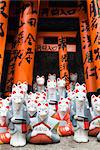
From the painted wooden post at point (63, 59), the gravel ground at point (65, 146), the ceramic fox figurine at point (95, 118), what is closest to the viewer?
the gravel ground at point (65, 146)

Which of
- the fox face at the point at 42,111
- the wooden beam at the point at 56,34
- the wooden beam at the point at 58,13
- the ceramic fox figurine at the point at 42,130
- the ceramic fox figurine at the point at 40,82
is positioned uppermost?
the wooden beam at the point at 58,13

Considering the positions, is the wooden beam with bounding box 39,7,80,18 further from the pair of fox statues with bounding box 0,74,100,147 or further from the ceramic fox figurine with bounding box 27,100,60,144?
the ceramic fox figurine with bounding box 27,100,60,144

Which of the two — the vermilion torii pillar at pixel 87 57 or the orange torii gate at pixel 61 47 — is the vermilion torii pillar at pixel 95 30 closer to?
the vermilion torii pillar at pixel 87 57

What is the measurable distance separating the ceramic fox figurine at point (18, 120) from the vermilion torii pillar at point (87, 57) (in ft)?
5.97

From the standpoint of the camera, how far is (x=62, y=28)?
599 cm

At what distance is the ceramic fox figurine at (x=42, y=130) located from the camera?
10.0ft

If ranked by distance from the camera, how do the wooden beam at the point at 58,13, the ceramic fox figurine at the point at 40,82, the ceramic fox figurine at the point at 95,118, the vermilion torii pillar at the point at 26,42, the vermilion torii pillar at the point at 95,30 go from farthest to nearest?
1. the wooden beam at the point at 58,13
2. the vermilion torii pillar at the point at 26,42
3. the vermilion torii pillar at the point at 95,30
4. the ceramic fox figurine at the point at 40,82
5. the ceramic fox figurine at the point at 95,118

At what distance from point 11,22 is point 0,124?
3.19 metres

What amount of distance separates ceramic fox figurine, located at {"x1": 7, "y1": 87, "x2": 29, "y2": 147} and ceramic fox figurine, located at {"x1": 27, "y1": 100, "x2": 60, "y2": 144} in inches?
3.6

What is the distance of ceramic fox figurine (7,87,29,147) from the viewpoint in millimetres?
3047

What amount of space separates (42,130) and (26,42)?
2.09 metres

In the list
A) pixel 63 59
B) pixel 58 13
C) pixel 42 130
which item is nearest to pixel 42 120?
pixel 42 130

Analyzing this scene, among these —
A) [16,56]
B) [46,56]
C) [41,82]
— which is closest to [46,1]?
[46,56]

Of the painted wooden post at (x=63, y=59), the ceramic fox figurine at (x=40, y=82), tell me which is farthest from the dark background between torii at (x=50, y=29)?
the ceramic fox figurine at (x=40, y=82)
